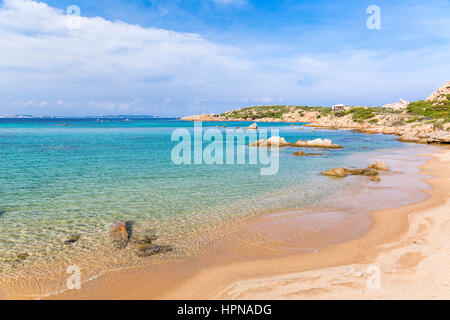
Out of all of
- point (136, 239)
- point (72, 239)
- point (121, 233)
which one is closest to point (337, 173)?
point (136, 239)

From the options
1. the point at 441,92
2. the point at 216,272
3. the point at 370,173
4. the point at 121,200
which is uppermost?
the point at 441,92

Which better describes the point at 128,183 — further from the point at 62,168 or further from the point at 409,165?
the point at 409,165

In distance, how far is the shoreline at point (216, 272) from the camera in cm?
689

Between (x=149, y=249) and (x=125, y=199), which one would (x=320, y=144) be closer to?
(x=125, y=199)

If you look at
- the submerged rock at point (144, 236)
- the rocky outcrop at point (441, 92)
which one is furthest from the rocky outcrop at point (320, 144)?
the rocky outcrop at point (441, 92)

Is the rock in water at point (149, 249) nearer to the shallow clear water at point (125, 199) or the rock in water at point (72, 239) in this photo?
the shallow clear water at point (125, 199)

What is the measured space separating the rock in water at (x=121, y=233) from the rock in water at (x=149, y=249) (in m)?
0.67

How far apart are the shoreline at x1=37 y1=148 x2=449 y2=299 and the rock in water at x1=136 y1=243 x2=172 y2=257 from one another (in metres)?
0.91

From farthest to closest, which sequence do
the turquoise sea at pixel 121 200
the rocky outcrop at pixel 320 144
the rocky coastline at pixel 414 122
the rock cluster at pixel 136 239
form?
1. the rocky coastline at pixel 414 122
2. the rocky outcrop at pixel 320 144
3. the turquoise sea at pixel 121 200
4. the rock cluster at pixel 136 239

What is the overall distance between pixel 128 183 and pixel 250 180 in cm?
844

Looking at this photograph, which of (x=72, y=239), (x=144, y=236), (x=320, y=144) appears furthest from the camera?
(x=320, y=144)

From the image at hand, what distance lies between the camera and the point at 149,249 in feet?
30.4

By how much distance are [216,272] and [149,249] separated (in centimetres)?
264
